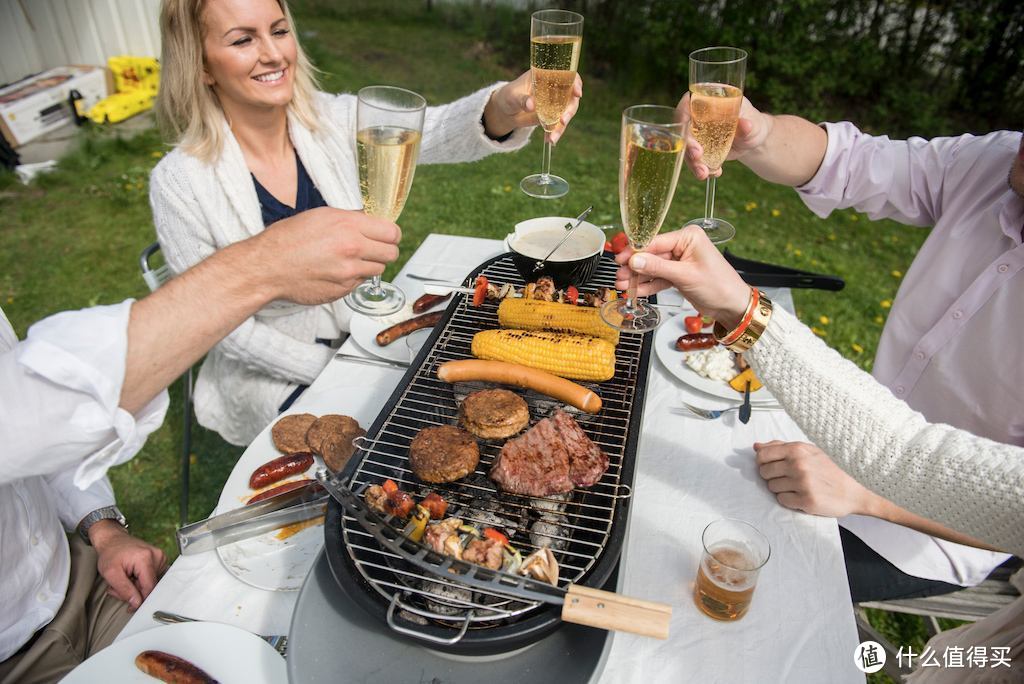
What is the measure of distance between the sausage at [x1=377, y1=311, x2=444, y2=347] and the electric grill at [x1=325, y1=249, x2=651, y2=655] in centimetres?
48

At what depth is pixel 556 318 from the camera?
2.59m

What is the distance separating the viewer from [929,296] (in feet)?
10.0

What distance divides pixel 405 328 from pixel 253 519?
3.68ft

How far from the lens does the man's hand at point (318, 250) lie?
196 cm

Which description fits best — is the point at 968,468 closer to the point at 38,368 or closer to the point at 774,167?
the point at 774,167

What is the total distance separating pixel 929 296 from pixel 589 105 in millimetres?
8096

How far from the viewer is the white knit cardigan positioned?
11.6 ft

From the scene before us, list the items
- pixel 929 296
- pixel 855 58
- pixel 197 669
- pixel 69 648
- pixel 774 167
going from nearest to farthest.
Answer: pixel 197 669, pixel 69 648, pixel 929 296, pixel 774 167, pixel 855 58

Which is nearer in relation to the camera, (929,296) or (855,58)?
(929,296)

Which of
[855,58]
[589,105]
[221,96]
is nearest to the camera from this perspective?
[221,96]

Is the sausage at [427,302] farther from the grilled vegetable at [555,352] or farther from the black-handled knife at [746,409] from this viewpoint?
the black-handled knife at [746,409]

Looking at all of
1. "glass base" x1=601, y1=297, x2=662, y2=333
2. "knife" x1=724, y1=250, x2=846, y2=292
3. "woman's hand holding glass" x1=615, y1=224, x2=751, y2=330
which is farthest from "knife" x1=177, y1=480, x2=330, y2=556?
"knife" x1=724, y1=250, x2=846, y2=292

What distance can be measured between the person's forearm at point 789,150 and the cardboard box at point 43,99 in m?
8.54

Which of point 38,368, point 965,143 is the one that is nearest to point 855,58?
point 965,143
